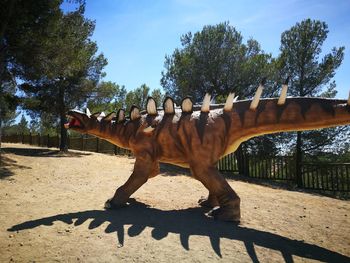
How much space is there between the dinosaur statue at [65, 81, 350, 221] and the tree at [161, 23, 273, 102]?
10.3 metres

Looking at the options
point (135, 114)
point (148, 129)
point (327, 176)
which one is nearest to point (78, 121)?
point (135, 114)

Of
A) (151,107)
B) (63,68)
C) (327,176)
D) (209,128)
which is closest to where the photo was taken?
(209,128)

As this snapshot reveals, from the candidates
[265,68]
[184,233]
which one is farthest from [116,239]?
[265,68]

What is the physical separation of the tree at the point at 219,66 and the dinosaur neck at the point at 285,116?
35.8ft

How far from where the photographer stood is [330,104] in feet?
15.4

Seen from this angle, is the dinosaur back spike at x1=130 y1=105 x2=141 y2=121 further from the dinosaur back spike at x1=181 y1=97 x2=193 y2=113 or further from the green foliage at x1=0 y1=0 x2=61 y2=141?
the green foliage at x1=0 y1=0 x2=61 y2=141

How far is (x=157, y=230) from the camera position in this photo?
185 inches

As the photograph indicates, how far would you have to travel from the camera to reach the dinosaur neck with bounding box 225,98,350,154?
4.65m

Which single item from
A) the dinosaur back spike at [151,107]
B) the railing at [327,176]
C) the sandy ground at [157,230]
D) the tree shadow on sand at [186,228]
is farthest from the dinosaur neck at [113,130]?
the railing at [327,176]

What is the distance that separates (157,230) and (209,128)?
1.93m

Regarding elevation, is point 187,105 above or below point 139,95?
below

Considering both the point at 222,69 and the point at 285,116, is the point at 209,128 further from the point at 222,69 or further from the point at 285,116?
the point at 222,69

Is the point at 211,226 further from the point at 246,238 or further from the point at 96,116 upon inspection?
the point at 96,116

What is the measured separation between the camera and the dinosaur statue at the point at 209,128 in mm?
4918
